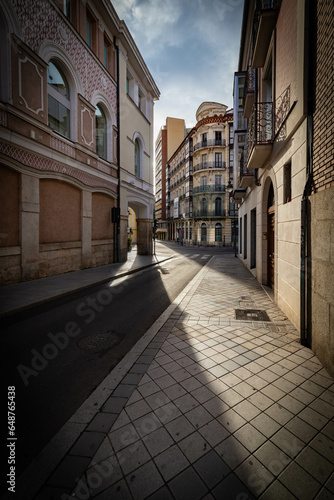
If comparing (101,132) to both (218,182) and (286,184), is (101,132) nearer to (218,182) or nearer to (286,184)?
(286,184)

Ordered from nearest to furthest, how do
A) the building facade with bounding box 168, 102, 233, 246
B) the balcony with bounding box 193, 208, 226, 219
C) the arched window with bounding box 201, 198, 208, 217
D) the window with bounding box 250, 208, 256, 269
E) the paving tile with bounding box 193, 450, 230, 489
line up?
the paving tile with bounding box 193, 450, 230, 489
the window with bounding box 250, 208, 256, 269
the building facade with bounding box 168, 102, 233, 246
the balcony with bounding box 193, 208, 226, 219
the arched window with bounding box 201, 198, 208, 217

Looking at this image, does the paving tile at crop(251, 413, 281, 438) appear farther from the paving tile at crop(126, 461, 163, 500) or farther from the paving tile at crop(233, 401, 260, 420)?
the paving tile at crop(126, 461, 163, 500)

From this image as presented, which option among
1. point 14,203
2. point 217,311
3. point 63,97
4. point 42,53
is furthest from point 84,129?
point 217,311

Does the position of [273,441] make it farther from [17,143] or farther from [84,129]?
[84,129]

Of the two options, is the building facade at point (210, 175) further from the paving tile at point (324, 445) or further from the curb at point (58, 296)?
the paving tile at point (324, 445)

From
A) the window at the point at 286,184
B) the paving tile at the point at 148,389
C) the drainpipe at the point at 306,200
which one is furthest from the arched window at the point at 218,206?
the paving tile at the point at 148,389

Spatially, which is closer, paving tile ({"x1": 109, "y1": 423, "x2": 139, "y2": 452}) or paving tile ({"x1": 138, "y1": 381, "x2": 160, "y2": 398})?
paving tile ({"x1": 109, "y1": 423, "x2": 139, "y2": 452})

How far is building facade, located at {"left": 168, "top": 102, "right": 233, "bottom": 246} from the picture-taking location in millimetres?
35656

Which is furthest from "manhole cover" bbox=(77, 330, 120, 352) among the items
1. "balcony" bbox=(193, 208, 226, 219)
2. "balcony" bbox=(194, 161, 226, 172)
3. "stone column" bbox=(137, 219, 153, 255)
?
"balcony" bbox=(194, 161, 226, 172)

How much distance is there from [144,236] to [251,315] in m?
15.7

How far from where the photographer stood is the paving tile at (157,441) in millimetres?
2035

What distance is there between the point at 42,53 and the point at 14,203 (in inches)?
243

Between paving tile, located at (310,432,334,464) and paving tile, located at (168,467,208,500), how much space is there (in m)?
1.11

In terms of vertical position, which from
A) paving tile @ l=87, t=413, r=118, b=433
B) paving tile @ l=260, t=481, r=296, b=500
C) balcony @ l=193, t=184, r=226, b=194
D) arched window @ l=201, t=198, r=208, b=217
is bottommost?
paving tile @ l=260, t=481, r=296, b=500
